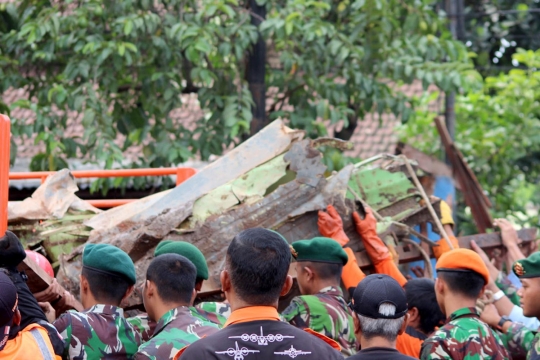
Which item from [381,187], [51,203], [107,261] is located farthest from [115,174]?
[107,261]

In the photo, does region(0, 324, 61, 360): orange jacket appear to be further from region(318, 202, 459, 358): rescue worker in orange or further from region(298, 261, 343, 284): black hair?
region(318, 202, 459, 358): rescue worker in orange

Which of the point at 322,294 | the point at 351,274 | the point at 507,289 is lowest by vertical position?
the point at 507,289

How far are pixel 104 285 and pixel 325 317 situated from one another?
1.24 m

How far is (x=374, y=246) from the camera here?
5152 mm

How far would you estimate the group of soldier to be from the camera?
8.89 ft

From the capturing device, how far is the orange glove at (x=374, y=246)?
16.9 ft

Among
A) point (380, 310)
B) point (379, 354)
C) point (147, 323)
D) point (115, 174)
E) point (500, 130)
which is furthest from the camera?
point (500, 130)

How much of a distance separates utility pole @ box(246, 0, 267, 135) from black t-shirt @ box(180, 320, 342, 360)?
5373mm

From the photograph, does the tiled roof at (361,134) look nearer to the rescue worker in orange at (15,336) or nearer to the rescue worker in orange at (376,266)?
the rescue worker in orange at (376,266)

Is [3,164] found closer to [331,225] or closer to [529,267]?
[331,225]

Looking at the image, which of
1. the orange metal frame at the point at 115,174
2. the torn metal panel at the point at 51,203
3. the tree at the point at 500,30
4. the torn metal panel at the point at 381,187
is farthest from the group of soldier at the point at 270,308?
the tree at the point at 500,30

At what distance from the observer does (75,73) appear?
7367mm

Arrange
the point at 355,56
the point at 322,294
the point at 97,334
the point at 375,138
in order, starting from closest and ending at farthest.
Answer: the point at 97,334, the point at 322,294, the point at 355,56, the point at 375,138

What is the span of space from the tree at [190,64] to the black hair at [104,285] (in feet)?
11.1
